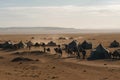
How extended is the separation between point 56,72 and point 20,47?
107 ft

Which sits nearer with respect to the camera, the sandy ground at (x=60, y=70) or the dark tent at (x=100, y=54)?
the sandy ground at (x=60, y=70)

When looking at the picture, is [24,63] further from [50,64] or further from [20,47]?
[20,47]

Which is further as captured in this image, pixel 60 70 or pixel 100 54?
pixel 100 54

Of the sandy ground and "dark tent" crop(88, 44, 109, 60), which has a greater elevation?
"dark tent" crop(88, 44, 109, 60)

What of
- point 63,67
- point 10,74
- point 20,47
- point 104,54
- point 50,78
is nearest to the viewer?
point 50,78

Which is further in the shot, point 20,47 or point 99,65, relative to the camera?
point 20,47

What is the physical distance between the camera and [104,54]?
46.1 metres

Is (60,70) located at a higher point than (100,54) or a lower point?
lower

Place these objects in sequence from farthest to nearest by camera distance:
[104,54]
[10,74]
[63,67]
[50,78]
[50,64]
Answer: [104,54]
[50,64]
[63,67]
[10,74]
[50,78]

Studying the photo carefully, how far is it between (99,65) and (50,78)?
10.6 meters

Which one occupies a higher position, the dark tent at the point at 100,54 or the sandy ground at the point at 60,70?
the dark tent at the point at 100,54

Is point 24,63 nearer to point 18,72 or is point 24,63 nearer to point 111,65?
point 18,72

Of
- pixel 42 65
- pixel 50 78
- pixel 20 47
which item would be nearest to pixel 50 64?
pixel 42 65

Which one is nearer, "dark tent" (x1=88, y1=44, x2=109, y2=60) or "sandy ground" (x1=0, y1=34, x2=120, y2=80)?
"sandy ground" (x1=0, y1=34, x2=120, y2=80)
